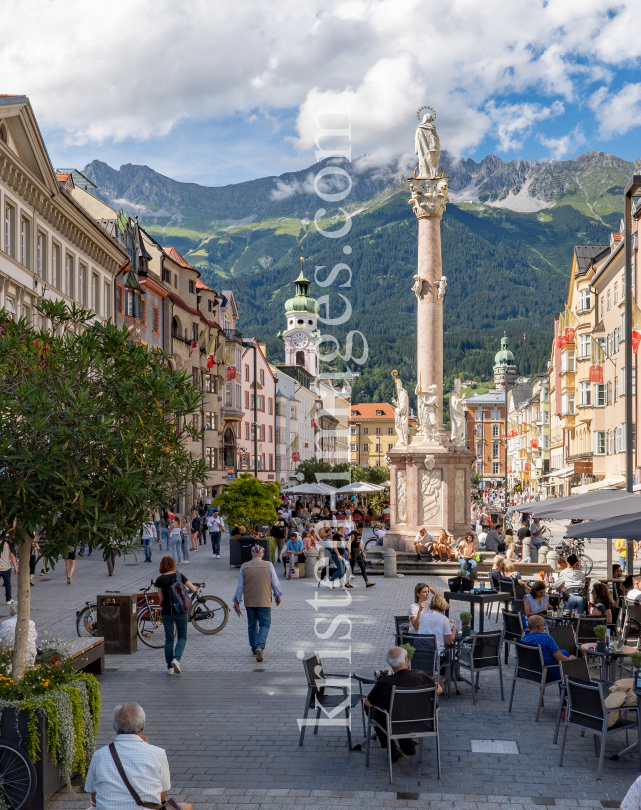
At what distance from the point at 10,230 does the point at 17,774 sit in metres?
24.5

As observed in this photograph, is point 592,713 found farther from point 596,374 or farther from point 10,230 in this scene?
point 596,374

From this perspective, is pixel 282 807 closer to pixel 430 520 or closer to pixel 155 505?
pixel 155 505

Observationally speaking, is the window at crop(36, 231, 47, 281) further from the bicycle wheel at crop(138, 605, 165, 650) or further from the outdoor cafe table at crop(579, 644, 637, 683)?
the outdoor cafe table at crop(579, 644, 637, 683)

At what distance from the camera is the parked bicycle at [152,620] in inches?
618

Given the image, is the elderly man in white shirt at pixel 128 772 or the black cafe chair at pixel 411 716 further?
the black cafe chair at pixel 411 716

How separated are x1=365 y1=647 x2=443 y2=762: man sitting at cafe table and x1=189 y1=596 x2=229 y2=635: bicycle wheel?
318 inches

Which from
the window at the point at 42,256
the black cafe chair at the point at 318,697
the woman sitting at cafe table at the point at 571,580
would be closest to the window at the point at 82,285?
the window at the point at 42,256

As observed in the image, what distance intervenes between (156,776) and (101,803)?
1.37 ft

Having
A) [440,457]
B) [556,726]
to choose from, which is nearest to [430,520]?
[440,457]

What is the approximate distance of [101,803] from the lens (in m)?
6.23

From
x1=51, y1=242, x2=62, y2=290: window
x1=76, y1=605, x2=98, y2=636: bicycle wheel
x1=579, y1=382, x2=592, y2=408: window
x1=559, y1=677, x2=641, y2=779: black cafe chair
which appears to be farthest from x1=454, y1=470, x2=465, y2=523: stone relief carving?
x1=579, y1=382, x2=592, y2=408: window

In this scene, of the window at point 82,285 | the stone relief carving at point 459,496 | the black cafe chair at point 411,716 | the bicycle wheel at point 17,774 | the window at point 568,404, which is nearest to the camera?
the bicycle wheel at point 17,774

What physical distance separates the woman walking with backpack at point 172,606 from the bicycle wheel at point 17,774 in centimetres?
483

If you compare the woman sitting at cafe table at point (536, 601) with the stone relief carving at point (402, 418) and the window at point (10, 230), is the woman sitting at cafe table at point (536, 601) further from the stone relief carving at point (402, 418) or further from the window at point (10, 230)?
the window at point (10, 230)
